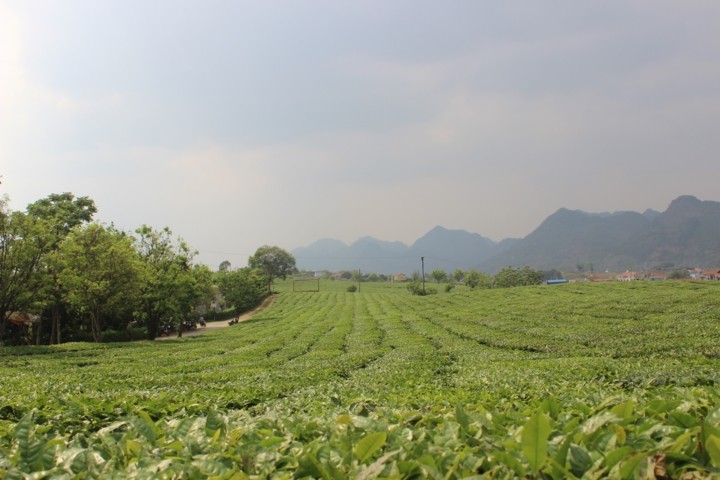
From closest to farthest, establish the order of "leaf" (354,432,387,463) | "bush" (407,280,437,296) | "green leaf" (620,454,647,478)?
"green leaf" (620,454,647,478) < "leaf" (354,432,387,463) < "bush" (407,280,437,296)

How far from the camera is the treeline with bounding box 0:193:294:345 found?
25750 mm

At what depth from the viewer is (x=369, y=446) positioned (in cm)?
208

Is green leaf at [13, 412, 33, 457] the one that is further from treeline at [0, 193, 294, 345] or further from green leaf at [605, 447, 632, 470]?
treeline at [0, 193, 294, 345]

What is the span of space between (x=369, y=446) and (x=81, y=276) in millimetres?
31326

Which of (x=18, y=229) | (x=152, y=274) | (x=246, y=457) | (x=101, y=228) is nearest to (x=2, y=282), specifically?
(x=18, y=229)

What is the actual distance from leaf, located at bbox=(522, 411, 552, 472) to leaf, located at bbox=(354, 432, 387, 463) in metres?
0.59

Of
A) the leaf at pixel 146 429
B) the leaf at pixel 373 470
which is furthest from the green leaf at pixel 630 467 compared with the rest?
the leaf at pixel 146 429

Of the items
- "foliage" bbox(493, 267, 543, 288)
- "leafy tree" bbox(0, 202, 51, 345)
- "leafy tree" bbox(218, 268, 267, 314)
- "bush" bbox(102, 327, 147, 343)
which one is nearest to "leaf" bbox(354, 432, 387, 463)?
"leafy tree" bbox(0, 202, 51, 345)

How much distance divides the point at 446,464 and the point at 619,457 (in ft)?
2.19

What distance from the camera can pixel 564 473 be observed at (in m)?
1.79

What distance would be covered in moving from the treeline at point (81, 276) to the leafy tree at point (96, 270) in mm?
55

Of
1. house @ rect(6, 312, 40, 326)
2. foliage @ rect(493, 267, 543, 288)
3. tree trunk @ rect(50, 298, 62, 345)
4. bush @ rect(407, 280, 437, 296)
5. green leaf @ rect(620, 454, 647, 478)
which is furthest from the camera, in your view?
foliage @ rect(493, 267, 543, 288)

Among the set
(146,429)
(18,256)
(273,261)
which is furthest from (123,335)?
(273,261)

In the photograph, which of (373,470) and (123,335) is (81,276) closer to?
(123,335)
